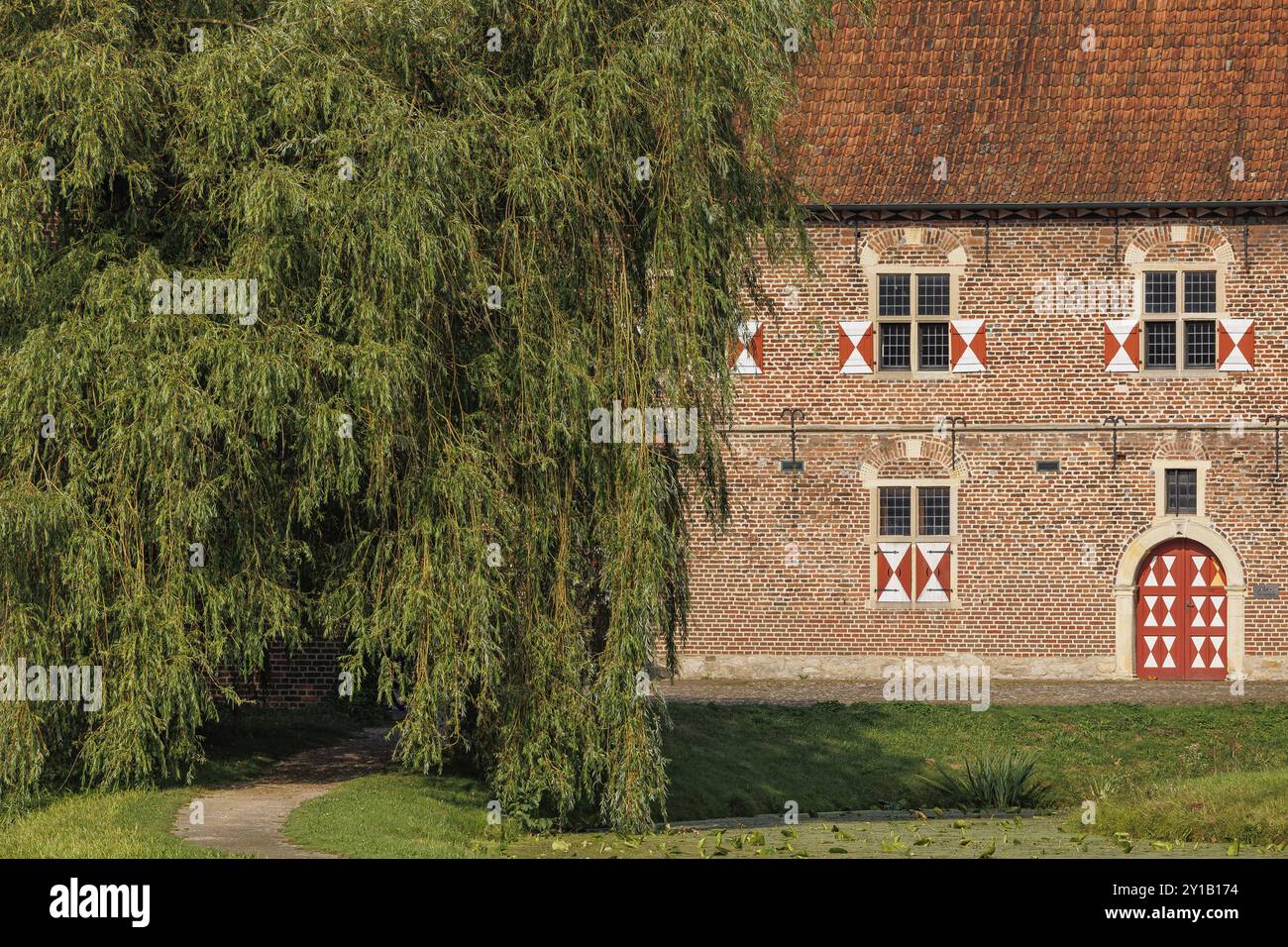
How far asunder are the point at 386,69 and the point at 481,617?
12.7 ft

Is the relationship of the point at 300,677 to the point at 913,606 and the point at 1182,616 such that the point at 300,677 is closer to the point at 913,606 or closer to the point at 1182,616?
the point at 913,606

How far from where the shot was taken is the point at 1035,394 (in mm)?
23000

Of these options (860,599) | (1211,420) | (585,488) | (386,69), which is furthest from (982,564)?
(386,69)

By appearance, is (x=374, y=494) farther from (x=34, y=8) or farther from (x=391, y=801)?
(x=34, y=8)

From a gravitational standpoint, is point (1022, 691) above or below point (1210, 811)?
above

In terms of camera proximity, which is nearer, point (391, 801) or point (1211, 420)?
point (391, 801)

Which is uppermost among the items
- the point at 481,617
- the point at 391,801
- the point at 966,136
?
the point at 966,136

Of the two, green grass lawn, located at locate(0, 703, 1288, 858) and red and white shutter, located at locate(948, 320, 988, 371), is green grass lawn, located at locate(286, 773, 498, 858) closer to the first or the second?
green grass lawn, located at locate(0, 703, 1288, 858)

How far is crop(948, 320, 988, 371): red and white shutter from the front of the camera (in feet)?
75.8

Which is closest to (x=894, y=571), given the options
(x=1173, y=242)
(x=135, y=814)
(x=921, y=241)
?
(x=921, y=241)

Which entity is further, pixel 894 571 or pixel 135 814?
pixel 894 571

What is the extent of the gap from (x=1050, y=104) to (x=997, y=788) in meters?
9.89

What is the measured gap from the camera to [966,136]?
76.7 ft

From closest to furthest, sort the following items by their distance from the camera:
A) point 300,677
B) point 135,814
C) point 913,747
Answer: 1. point 135,814
2. point 913,747
3. point 300,677
